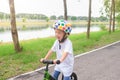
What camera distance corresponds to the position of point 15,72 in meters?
6.65

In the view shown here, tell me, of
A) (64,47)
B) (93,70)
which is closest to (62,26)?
(64,47)

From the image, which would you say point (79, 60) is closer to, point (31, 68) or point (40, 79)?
point (31, 68)

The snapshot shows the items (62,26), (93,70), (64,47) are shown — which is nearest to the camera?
(62,26)

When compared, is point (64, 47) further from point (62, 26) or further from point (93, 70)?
point (93, 70)

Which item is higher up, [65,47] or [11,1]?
[11,1]

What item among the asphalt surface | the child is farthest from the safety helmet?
the asphalt surface

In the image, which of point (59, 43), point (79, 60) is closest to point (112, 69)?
point (79, 60)

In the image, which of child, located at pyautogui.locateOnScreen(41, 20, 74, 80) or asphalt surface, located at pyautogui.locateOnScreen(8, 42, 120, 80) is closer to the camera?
child, located at pyautogui.locateOnScreen(41, 20, 74, 80)

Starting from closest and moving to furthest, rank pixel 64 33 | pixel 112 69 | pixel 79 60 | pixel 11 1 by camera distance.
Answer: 1. pixel 64 33
2. pixel 112 69
3. pixel 79 60
4. pixel 11 1

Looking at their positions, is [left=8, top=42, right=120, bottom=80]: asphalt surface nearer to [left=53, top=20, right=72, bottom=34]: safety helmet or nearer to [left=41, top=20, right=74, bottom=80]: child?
[left=41, top=20, right=74, bottom=80]: child

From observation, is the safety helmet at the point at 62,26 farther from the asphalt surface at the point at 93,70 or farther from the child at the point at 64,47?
the asphalt surface at the point at 93,70

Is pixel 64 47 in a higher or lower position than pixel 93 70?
higher

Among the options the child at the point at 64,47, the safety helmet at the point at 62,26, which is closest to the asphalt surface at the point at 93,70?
the child at the point at 64,47

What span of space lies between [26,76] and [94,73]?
2.24 meters
